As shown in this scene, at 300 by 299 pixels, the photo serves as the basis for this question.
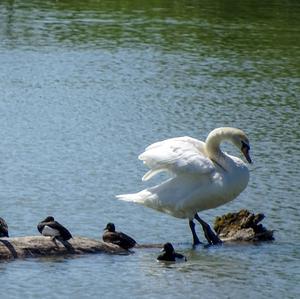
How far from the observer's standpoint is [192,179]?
14.5 meters

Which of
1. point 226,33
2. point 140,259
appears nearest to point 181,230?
point 140,259

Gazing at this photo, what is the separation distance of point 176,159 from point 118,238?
136cm

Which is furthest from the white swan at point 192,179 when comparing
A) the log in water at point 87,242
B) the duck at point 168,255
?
the duck at point 168,255

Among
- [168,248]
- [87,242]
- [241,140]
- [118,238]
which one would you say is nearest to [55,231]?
[87,242]

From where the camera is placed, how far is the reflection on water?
12570 millimetres

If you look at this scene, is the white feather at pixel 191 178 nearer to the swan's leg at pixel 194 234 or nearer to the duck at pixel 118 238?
the swan's leg at pixel 194 234

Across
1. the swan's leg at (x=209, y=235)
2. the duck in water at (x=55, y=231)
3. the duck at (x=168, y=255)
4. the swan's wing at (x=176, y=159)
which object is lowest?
the swan's leg at (x=209, y=235)

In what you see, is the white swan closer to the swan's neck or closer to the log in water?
the swan's neck

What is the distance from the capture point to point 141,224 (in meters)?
14.9

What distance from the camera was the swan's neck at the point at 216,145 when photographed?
47.6 ft

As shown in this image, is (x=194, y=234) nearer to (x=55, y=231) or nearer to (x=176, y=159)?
(x=176, y=159)

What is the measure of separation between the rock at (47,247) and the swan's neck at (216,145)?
1833 mm

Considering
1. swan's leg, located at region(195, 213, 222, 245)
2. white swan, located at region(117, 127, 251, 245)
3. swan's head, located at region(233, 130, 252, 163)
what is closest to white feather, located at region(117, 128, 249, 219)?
white swan, located at region(117, 127, 251, 245)

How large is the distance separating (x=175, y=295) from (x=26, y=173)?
601 centimetres
